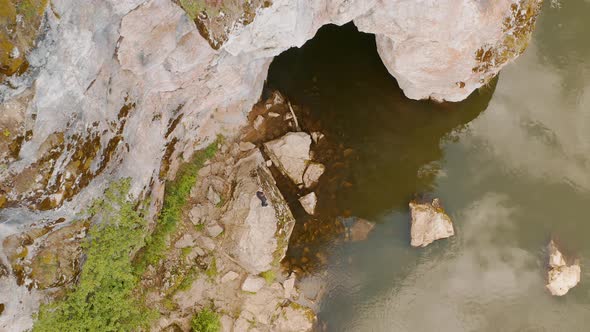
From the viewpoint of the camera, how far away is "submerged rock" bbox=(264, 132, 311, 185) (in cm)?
1362

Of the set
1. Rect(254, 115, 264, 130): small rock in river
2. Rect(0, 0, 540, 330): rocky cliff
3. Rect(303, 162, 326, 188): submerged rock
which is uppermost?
Rect(0, 0, 540, 330): rocky cliff

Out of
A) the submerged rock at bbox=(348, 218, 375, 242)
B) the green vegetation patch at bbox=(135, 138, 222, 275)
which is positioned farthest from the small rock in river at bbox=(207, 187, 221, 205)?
the submerged rock at bbox=(348, 218, 375, 242)

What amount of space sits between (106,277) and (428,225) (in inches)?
353

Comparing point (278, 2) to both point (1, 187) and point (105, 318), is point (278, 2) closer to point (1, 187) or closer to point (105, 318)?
point (1, 187)

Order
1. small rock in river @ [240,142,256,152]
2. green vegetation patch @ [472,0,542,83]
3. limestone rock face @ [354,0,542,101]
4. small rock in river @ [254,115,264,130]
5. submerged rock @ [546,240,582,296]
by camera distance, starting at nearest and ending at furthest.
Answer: limestone rock face @ [354,0,542,101] < green vegetation patch @ [472,0,542,83] < submerged rock @ [546,240,582,296] < small rock in river @ [240,142,256,152] < small rock in river @ [254,115,264,130]

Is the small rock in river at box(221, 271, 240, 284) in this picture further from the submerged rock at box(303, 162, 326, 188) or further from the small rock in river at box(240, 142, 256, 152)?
the small rock in river at box(240, 142, 256, 152)

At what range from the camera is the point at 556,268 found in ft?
42.3

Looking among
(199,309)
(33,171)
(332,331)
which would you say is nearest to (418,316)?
(332,331)

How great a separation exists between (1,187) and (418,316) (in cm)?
1142

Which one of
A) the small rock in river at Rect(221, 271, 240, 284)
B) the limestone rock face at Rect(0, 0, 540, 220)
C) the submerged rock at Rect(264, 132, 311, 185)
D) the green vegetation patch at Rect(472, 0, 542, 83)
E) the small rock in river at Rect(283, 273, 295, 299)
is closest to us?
the limestone rock face at Rect(0, 0, 540, 220)

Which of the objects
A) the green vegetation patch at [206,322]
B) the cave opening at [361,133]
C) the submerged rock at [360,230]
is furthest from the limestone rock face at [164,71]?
the submerged rock at [360,230]

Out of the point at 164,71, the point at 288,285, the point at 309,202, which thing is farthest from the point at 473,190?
the point at 164,71

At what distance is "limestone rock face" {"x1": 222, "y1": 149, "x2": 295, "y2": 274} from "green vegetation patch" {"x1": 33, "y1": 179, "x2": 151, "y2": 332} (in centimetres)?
274

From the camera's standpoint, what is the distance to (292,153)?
1363 cm
